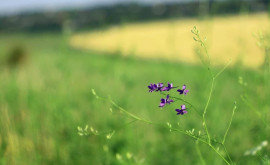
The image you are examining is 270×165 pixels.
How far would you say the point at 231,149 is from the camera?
3.28m

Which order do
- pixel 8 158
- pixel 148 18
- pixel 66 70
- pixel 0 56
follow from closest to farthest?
pixel 8 158
pixel 66 70
pixel 0 56
pixel 148 18

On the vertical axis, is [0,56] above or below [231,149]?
below

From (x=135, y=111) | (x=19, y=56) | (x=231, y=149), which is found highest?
(x=231, y=149)

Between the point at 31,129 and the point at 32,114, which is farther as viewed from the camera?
the point at 32,114

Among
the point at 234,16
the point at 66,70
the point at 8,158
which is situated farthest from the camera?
the point at 234,16

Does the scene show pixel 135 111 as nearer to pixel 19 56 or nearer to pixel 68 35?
pixel 68 35

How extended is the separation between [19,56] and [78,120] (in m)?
16.1

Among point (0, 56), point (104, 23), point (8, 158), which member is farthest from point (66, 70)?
point (0, 56)

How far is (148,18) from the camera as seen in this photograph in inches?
2295

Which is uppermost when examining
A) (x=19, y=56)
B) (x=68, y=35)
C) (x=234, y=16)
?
(x=68, y=35)

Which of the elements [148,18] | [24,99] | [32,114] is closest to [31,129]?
[32,114]

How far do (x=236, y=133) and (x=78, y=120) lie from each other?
1.51 m

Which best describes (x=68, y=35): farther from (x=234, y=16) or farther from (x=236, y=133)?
(x=234, y=16)

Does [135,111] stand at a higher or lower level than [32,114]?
lower
